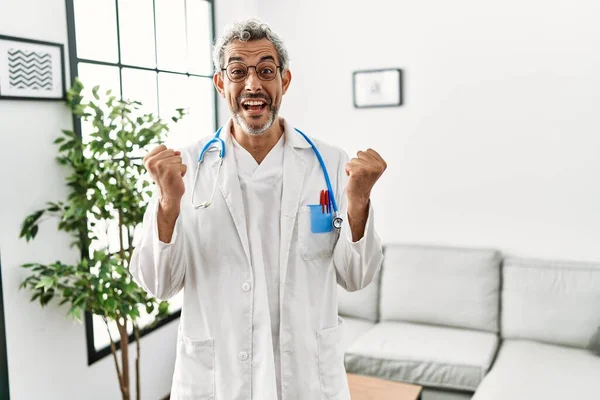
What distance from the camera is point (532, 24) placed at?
125 inches

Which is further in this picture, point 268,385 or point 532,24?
point 532,24

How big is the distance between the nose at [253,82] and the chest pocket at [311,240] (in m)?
0.32

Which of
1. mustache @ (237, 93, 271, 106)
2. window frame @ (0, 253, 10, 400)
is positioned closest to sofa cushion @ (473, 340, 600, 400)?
mustache @ (237, 93, 271, 106)

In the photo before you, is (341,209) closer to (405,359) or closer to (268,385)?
(268,385)

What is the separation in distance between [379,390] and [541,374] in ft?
2.38

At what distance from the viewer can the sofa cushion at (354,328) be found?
10.3 feet

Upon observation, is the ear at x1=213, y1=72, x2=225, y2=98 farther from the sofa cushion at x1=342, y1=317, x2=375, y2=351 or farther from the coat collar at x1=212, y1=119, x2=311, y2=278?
the sofa cushion at x1=342, y1=317, x2=375, y2=351

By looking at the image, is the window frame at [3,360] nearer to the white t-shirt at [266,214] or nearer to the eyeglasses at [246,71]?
the white t-shirt at [266,214]

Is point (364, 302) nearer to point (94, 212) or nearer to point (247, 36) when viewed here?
point (94, 212)

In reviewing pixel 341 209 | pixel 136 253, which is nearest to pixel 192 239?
pixel 136 253

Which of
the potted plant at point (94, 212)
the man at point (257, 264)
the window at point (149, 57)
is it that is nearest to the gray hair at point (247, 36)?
the man at point (257, 264)

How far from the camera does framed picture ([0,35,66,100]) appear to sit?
84.2 inches

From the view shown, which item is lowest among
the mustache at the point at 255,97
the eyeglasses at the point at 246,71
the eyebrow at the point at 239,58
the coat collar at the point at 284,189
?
the coat collar at the point at 284,189

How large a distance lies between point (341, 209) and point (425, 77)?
2.24 m
